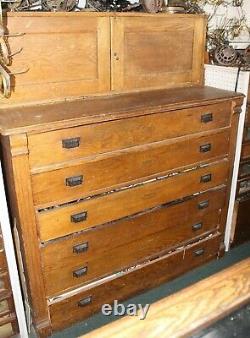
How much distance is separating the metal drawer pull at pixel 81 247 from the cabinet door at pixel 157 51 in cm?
96

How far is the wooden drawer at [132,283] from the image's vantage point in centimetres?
184

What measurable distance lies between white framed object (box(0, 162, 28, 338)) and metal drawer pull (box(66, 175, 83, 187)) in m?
0.30

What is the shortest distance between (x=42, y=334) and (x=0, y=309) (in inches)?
10.6

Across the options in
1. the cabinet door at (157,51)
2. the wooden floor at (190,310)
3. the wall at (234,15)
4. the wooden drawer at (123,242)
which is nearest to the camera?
the wooden floor at (190,310)

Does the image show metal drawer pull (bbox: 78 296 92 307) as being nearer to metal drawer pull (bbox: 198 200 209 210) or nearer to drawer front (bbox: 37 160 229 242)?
drawer front (bbox: 37 160 229 242)

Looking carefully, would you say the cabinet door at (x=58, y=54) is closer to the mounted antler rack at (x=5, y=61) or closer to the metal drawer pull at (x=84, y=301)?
the mounted antler rack at (x=5, y=61)

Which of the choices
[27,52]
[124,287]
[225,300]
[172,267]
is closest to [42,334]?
[124,287]

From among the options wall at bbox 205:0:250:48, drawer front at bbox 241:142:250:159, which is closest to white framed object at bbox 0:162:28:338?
drawer front at bbox 241:142:250:159

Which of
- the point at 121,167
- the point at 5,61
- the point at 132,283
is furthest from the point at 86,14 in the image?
the point at 132,283

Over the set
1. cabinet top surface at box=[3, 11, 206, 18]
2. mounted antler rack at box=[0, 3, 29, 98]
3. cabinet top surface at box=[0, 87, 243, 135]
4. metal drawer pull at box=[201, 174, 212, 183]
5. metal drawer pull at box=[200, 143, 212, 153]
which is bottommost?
metal drawer pull at box=[201, 174, 212, 183]

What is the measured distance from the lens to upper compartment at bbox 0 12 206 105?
66.6 inches

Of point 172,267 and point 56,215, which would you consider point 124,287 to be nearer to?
point 172,267

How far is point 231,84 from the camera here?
2184mm

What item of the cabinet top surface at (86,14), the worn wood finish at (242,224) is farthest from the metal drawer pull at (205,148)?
the cabinet top surface at (86,14)
